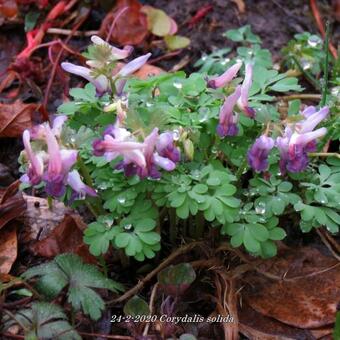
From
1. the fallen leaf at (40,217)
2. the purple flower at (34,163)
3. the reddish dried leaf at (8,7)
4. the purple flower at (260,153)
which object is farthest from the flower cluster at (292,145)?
the reddish dried leaf at (8,7)

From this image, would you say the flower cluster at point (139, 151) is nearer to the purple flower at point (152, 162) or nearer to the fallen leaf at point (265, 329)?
the purple flower at point (152, 162)

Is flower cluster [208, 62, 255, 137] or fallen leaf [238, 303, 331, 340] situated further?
fallen leaf [238, 303, 331, 340]

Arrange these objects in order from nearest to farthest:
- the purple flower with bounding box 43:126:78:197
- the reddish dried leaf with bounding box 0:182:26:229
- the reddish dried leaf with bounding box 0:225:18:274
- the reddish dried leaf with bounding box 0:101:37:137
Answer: the purple flower with bounding box 43:126:78:197
the reddish dried leaf with bounding box 0:225:18:274
the reddish dried leaf with bounding box 0:182:26:229
the reddish dried leaf with bounding box 0:101:37:137

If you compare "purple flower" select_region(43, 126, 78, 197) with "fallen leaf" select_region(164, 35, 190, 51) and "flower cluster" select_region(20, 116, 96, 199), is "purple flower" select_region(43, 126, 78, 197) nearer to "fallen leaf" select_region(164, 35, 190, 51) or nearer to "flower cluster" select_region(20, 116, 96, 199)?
"flower cluster" select_region(20, 116, 96, 199)

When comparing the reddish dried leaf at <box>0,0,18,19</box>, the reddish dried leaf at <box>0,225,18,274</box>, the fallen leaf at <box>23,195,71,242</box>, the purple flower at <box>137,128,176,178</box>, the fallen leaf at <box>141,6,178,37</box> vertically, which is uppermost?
the purple flower at <box>137,128,176,178</box>

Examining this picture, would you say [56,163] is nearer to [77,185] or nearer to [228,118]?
[77,185]

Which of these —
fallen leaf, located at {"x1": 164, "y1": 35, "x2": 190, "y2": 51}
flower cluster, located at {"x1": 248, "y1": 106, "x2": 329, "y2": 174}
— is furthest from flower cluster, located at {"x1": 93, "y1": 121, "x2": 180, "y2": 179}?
fallen leaf, located at {"x1": 164, "y1": 35, "x2": 190, "y2": 51}
